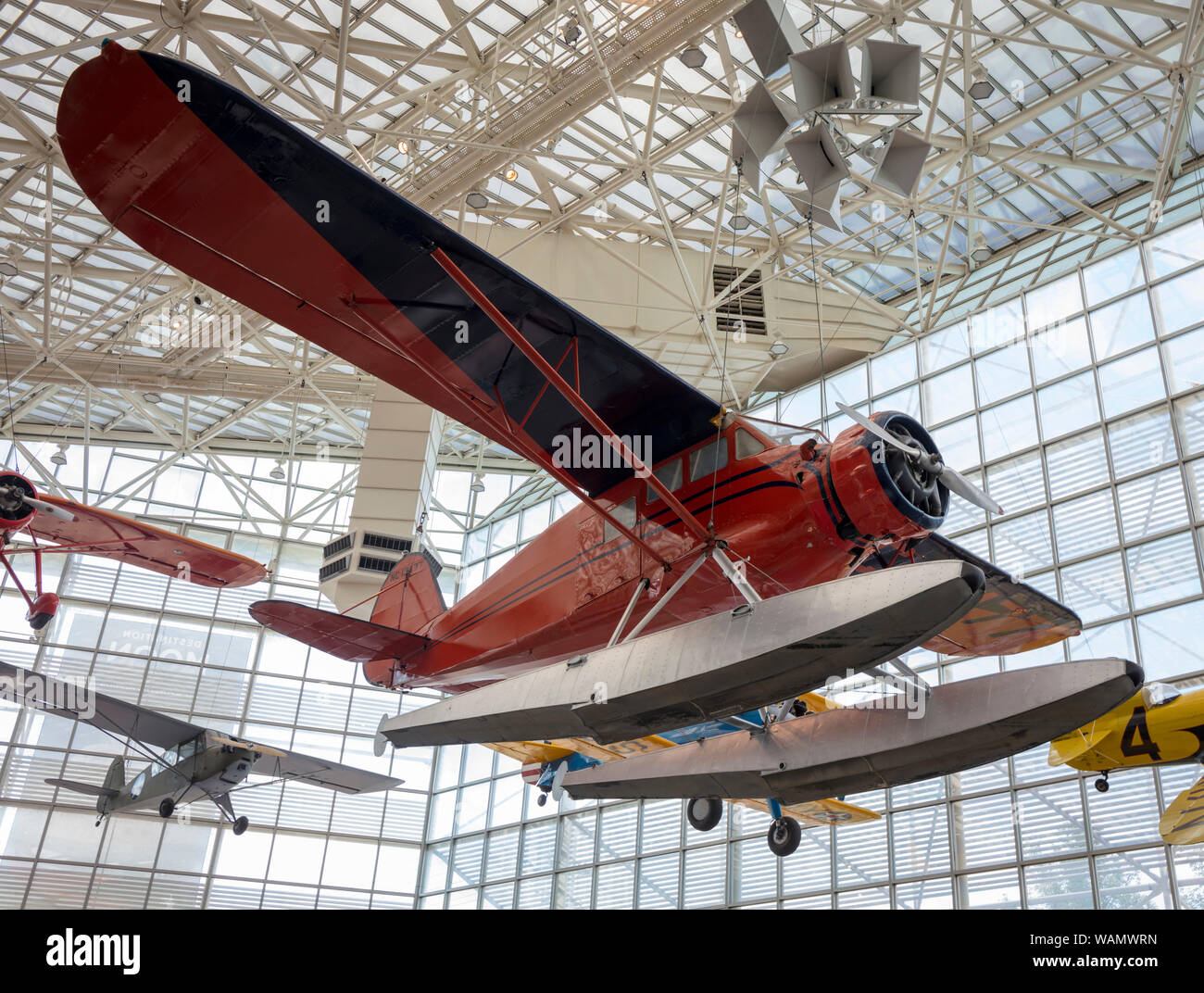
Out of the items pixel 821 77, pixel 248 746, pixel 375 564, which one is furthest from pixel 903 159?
pixel 248 746

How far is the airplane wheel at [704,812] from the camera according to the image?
12105 millimetres

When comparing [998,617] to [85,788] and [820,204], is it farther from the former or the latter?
[85,788]

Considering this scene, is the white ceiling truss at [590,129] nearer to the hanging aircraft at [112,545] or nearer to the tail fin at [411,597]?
the hanging aircraft at [112,545]

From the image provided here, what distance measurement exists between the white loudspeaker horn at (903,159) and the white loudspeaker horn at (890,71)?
0.76 meters

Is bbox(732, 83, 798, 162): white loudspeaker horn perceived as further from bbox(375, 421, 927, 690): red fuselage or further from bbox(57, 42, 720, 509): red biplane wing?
bbox(375, 421, 927, 690): red fuselage

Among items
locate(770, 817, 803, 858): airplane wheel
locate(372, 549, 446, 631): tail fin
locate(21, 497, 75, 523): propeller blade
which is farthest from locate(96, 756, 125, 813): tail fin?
locate(770, 817, 803, 858): airplane wheel

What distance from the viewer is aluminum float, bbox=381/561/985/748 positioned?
21.4 ft

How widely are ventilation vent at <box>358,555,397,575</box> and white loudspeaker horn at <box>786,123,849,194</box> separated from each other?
12655mm

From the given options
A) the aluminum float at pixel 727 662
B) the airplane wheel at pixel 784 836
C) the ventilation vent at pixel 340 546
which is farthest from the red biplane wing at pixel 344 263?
the ventilation vent at pixel 340 546

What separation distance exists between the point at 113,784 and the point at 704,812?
1279 cm

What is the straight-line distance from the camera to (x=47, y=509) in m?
15.5

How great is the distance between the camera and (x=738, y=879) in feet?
70.8

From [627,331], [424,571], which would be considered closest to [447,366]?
[424,571]

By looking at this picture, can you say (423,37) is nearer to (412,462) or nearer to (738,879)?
(412,462)
